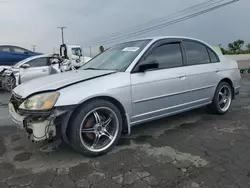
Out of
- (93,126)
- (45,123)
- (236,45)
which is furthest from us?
A: (236,45)

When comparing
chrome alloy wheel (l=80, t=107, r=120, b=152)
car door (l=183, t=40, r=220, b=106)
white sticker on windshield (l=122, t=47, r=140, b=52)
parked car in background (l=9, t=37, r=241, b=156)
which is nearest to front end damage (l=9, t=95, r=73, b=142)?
parked car in background (l=9, t=37, r=241, b=156)

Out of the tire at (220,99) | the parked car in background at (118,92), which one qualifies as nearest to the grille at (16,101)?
the parked car in background at (118,92)

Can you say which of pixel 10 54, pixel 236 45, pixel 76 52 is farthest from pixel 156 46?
pixel 236 45

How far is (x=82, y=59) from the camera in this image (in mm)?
15188

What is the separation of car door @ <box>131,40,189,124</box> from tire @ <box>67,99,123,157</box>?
1.13ft

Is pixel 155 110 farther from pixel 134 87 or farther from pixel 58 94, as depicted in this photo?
pixel 58 94

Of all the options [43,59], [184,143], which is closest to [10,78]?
[43,59]

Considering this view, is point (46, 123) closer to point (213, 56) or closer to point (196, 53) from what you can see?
point (196, 53)

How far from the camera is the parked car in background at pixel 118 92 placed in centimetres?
278

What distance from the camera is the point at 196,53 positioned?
14.4 feet

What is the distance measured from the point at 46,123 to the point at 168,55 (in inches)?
89.0

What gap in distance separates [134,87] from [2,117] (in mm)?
3536

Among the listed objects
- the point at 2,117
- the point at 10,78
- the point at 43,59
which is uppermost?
the point at 43,59

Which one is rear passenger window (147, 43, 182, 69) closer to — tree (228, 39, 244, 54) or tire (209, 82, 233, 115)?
tire (209, 82, 233, 115)
